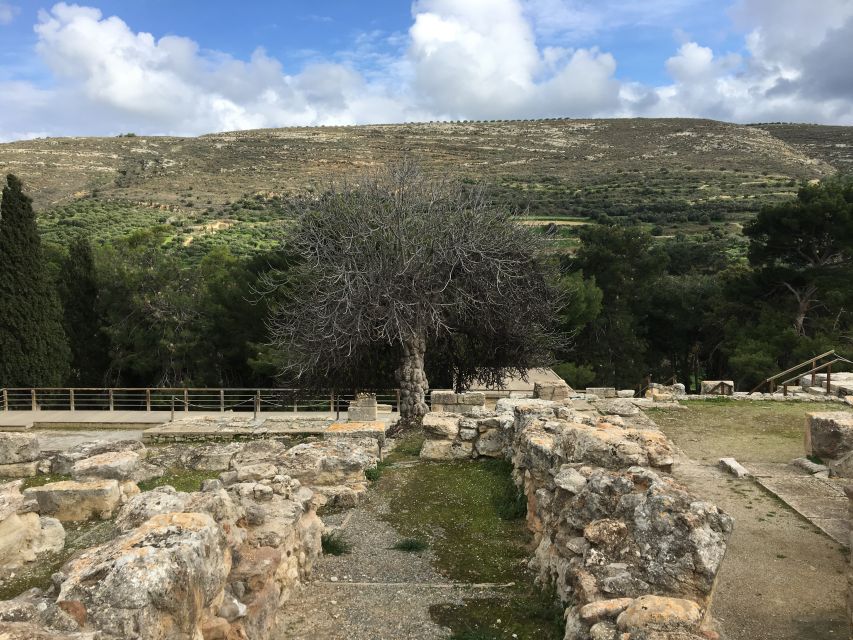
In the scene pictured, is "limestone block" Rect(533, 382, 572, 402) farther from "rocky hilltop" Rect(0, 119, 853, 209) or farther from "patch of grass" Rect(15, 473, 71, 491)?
"rocky hilltop" Rect(0, 119, 853, 209)

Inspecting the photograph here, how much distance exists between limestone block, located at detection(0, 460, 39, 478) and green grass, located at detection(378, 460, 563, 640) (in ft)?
22.7

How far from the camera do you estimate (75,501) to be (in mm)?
9156

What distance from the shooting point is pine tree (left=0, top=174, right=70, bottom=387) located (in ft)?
75.6

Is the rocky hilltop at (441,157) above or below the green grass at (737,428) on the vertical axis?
above


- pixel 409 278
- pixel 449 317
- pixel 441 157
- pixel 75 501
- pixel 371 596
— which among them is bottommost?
pixel 371 596

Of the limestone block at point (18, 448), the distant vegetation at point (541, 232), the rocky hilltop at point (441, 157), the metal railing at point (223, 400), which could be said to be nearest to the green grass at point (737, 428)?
the distant vegetation at point (541, 232)

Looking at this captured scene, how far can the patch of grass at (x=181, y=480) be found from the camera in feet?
36.0

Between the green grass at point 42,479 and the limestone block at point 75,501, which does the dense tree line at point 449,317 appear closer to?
the green grass at point 42,479

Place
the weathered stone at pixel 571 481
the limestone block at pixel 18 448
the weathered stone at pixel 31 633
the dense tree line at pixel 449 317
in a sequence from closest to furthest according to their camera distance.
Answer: the weathered stone at pixel 31 633 < the weathered stone at pixel 571 481 < the limestone block at pixel 18 448 < the dense tree line at pixel 449 317

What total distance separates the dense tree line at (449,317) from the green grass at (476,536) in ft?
24.0

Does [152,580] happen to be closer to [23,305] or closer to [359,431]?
[359,431]

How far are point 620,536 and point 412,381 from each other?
1140 centimetres

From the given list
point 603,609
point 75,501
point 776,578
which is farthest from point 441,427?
point 603,609

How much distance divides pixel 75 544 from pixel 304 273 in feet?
33.7
